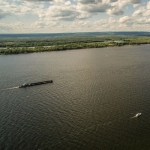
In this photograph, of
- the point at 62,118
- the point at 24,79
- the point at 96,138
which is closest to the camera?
the point at 96,138

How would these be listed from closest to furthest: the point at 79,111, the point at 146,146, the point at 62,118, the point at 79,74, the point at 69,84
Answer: the point at 146,146
the point at 62,118
the point at 79,111
the point at 69,84
the point at 79,74

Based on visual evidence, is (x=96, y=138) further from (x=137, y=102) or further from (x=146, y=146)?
(x=137, y=102)

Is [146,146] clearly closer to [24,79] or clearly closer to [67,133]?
[67,133]

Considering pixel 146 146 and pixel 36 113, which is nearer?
pixel 146 146

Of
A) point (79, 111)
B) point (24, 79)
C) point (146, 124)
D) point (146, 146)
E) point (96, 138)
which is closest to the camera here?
point (146, 146)

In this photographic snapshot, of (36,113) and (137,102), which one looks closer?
(36,113)

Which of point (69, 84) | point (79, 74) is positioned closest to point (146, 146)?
point (69, 84)

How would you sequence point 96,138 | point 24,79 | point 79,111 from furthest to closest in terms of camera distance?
point 24,79, point 79,111, point 96,138

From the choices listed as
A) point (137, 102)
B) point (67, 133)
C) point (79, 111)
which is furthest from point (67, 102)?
point (137, 102)

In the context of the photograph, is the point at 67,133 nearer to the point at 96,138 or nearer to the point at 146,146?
the point at 96,138
